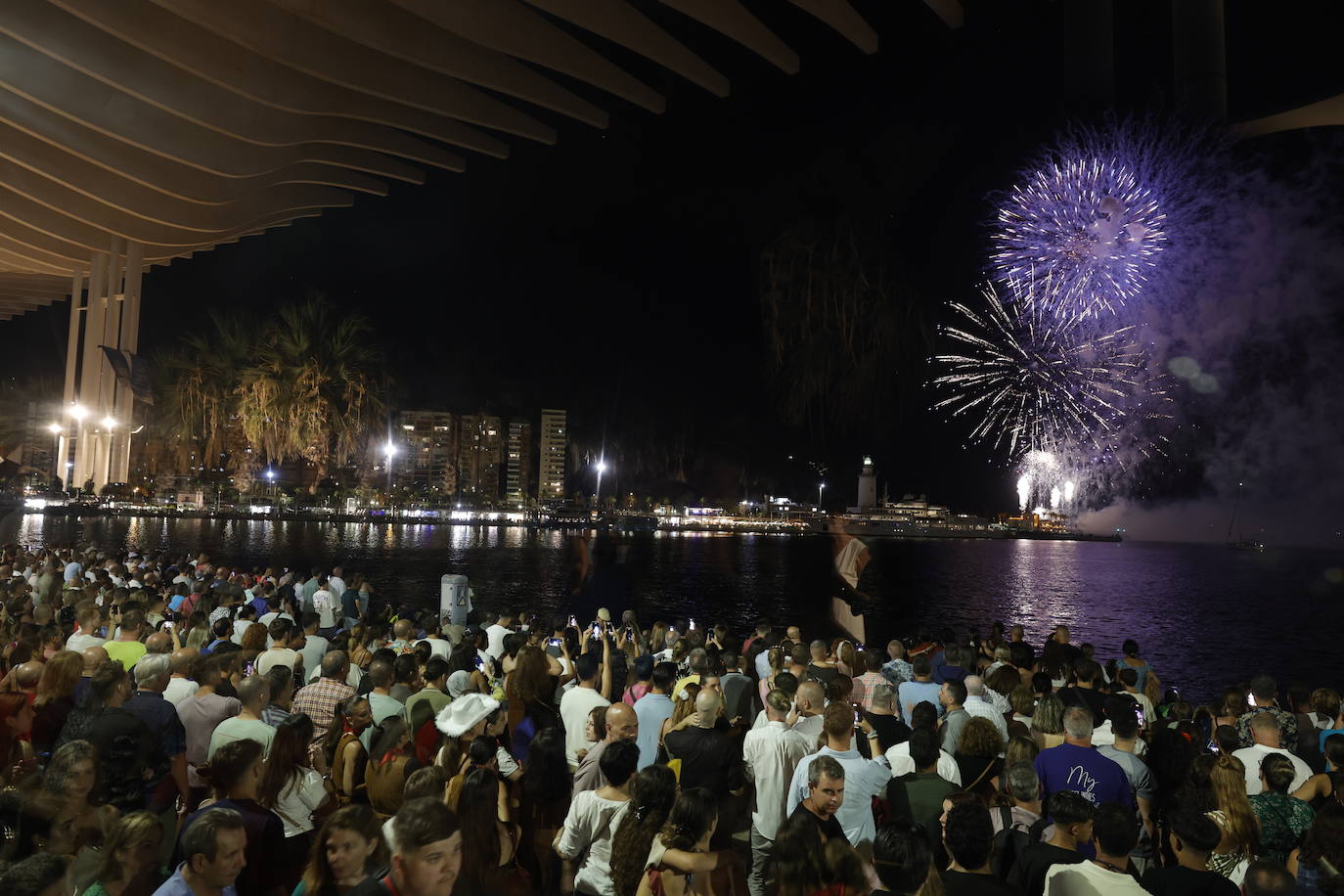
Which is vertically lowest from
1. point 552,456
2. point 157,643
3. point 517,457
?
point 157,643

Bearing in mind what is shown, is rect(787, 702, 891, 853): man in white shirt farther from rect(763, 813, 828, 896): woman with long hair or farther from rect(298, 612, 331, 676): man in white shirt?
rect(298, 612, 331, 676): man in white shirt

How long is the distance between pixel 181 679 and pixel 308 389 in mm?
52828

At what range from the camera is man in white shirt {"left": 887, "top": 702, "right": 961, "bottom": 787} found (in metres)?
4.35

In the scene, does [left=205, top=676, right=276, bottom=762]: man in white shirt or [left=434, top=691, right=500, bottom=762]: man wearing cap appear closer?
[left=205, top=676, right=276, bottom=762]: man in white shirt

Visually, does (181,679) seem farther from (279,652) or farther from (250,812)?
(250,812)

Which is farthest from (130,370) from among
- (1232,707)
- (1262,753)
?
(1262,753)

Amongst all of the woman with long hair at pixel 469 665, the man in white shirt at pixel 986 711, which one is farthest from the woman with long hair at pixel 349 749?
the man in white shirt at pixel 986 711

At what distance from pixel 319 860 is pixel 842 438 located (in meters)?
16.3

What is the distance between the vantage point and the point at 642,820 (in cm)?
323

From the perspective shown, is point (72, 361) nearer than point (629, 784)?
No

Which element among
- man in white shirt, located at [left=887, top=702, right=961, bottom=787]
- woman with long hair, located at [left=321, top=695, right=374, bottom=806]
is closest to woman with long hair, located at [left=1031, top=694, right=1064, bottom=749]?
man in white shirt, located at [left=887, top=702, right=961, bottom=787]

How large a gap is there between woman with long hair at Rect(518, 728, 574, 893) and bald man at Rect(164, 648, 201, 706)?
2369 millimetres

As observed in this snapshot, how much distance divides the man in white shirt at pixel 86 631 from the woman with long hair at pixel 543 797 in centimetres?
506

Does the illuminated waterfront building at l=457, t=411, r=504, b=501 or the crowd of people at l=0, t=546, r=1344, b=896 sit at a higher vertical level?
the illuminated waterfront building at l=457, t=411, r=504, b=501
